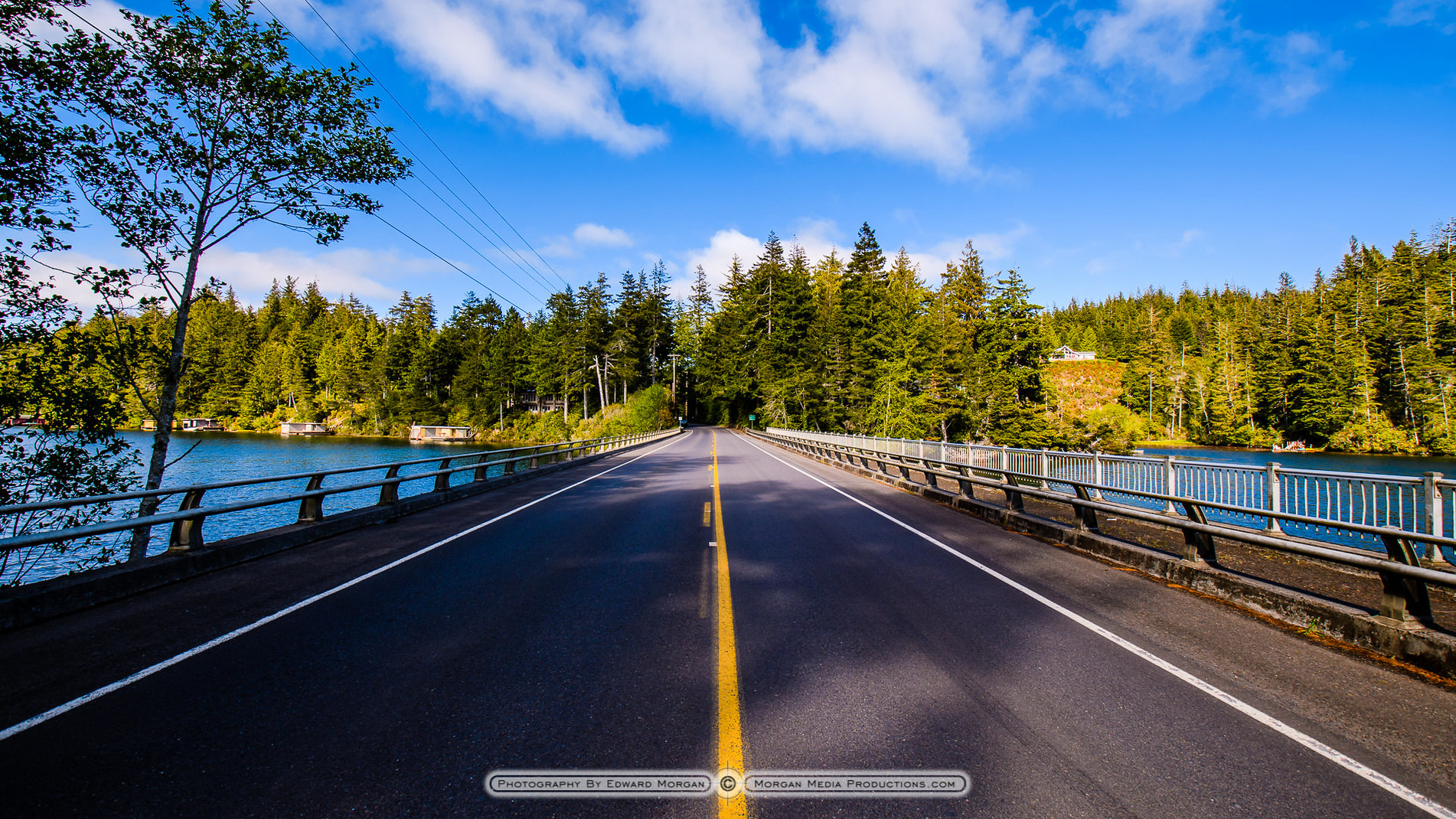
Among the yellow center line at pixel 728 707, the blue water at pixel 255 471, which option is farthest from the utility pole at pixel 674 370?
the yellow center line at pixel 728 707

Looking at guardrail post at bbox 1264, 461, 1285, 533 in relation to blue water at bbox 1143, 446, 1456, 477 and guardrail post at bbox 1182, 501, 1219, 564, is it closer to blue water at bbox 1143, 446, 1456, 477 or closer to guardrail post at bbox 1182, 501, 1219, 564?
guardrail post at bbox 1182, 501, 1219, 564

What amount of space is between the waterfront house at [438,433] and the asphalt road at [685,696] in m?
77.9

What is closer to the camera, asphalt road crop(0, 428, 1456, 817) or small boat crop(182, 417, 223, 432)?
asphalt road crop(0, 428, 1456, 817)

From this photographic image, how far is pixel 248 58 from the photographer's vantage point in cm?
969

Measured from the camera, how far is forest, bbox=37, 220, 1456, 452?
43.8 meters

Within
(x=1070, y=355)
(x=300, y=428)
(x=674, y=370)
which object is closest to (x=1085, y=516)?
(x=674, y=370)

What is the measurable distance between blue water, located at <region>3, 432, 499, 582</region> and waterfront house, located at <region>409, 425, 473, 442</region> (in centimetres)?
205

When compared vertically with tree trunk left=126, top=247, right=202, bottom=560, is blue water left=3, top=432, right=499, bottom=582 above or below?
below

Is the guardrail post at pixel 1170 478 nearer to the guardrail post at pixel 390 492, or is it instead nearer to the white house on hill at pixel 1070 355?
the guardrail post at pixel 390 492

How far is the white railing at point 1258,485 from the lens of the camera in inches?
244

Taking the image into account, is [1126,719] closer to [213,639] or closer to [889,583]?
[889,583]

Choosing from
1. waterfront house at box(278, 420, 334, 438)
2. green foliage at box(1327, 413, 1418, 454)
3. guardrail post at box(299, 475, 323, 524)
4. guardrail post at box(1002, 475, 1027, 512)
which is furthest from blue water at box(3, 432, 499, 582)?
green foliage at box(1327, 413, 1418, 454)

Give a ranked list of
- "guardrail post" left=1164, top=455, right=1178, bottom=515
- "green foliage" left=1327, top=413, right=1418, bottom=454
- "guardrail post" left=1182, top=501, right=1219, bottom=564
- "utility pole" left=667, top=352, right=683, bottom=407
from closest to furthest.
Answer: "guardrail post" left=1182, top=501, right=1219, bottom=564
"guardrail post" left=1164, top=455, right=1178, bottom=515
"green foliage" left=1327, top=413, right=1418, bottom=454
"utility pole" left=667, top=352, right=683, bottom=407

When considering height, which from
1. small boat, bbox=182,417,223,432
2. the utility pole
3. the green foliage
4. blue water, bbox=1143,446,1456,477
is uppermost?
the utility pole
